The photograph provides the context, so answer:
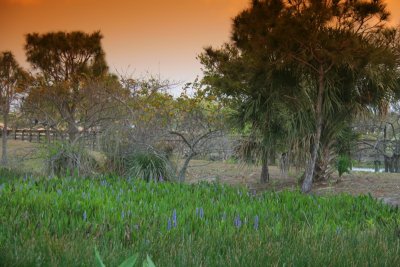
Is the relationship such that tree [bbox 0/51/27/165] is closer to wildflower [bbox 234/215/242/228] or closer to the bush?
the bush

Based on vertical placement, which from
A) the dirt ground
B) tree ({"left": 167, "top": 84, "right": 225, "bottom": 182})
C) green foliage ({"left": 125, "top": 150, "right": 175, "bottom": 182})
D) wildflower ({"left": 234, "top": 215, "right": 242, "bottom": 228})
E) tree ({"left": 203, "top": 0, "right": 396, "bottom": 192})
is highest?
tree ({"left": 203, "top": 0, "right": 396, "bottom": 192})

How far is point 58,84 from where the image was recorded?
22.5 metres

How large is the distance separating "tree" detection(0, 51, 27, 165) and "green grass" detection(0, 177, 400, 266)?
733 inches

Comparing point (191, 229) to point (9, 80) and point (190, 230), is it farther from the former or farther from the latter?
point (9, 80)

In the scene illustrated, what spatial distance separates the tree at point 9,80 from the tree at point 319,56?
14.7m

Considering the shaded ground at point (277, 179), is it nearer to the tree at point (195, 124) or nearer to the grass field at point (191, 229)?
the tree at point (195, 124)

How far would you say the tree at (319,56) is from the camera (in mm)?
10539

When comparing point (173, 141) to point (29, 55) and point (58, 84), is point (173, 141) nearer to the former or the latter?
point (58, 84)

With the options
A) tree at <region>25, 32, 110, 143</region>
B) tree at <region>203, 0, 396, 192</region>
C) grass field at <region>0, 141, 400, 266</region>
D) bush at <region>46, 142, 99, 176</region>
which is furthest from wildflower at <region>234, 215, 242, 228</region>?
tree at <region>25, 32, 110, 143</region>

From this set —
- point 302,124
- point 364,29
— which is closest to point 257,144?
point 302,124

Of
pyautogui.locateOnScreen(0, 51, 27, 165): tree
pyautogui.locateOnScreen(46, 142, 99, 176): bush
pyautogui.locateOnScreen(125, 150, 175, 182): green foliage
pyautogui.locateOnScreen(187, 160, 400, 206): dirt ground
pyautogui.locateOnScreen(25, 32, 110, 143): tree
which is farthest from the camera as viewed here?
pyautogui.locateOnScreen(0, 51, 27, 165): tree

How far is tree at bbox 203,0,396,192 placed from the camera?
10.5 m

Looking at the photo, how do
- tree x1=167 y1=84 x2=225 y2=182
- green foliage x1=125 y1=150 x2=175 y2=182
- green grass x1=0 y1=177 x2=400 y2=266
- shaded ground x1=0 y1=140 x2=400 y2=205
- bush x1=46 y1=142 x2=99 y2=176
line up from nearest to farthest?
1. green grass x1=0 y1=177 x2=400 y2=266
2. green foliage x1=125 y1=150 x2=175 y2=182
3. bush x1=46 y1=142 x2=99 y2=176
4. shaded ground x1=0 y1=140 x2=400 y2=205
5. tree x1=167 y1=84 x2=225 y2=182

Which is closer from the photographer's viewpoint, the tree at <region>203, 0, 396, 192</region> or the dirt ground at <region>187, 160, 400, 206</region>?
the tree at <region>203, 0, 396, 192</region>
